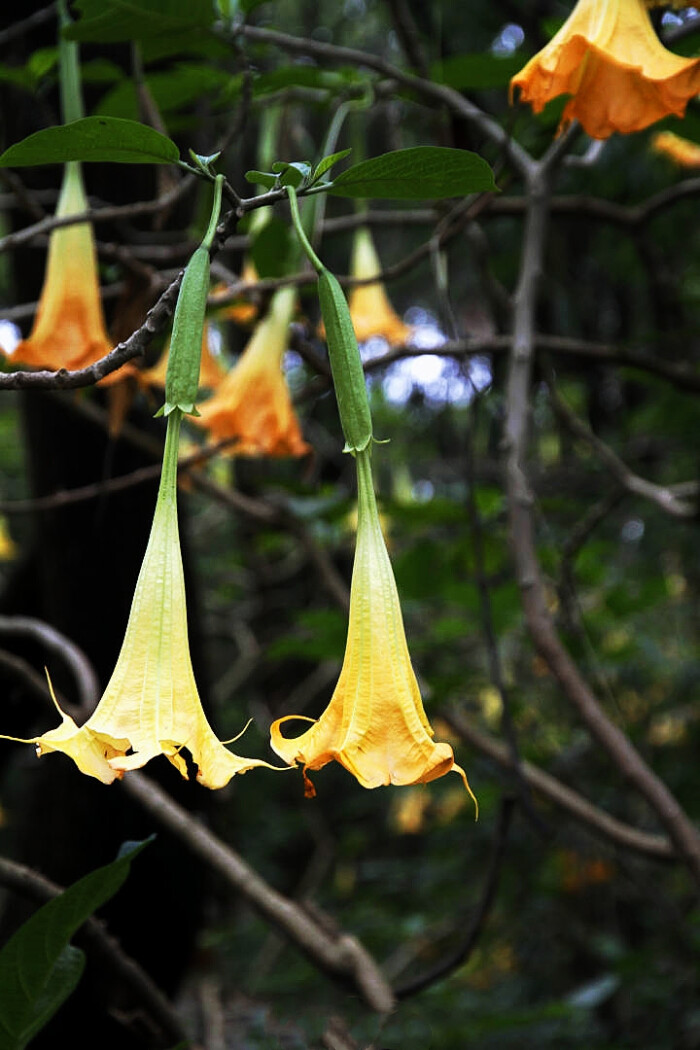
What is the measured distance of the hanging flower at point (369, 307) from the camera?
6.07 feet

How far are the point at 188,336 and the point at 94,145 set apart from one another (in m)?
0.18

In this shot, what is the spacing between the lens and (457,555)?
69.8 inches

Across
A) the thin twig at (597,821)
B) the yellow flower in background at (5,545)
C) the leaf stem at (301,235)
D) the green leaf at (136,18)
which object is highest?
the green leaf at (136,18)

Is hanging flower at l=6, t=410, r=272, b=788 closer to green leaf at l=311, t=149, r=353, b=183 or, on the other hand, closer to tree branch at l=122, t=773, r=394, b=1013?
green leaf at l=311, t=149, r=353, b=183

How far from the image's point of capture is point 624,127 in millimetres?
792

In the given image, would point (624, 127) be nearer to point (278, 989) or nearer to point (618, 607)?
point (618, 607)

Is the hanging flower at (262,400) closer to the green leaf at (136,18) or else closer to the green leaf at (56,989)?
the green leaf at (136,18)

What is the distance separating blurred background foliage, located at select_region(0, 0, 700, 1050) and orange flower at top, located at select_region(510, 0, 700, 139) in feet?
0.94

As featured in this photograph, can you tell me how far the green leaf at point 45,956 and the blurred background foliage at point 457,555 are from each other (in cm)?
24

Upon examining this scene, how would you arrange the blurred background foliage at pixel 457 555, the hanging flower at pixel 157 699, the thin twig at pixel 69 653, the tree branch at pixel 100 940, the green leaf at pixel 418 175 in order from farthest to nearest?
the blurred background foliage at pixel 457 555
the thin twig at pixel 69 653
the tree branch at pixel 100 940
the green leaf at pixel 418 175
the hanging flower at pixel 157 699

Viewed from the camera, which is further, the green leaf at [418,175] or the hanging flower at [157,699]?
the green leaf at [418,175]

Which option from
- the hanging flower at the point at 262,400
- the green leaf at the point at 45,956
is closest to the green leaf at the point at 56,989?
the green leaf at the point at 45,956

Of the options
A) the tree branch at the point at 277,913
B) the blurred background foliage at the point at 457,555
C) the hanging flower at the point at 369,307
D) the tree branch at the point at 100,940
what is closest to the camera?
the tree branch at the point at 100,940

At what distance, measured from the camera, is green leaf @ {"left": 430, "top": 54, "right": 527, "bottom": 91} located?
122cm
